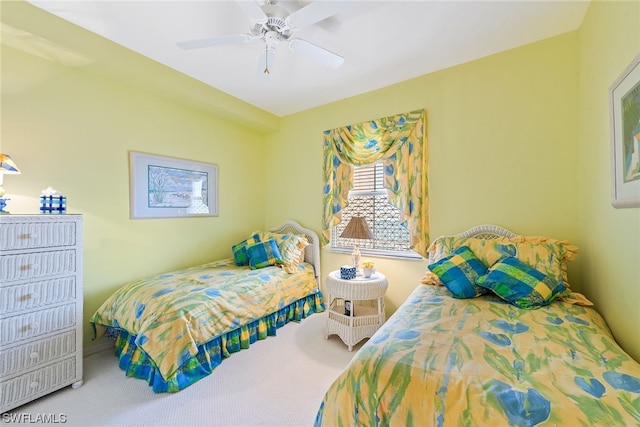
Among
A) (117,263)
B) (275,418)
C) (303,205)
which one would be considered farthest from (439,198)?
(117,263)

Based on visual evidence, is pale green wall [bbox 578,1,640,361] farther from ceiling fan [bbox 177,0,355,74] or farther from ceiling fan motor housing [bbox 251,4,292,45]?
ceiling fan motor housing [bbox 251,4,292,45]

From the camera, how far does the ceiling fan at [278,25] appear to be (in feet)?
4.86

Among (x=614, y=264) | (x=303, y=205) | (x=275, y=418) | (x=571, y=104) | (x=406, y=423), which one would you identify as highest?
(x=571, y=104)

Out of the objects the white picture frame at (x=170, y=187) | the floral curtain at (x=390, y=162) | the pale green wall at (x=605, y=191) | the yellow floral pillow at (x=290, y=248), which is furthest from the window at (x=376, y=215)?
the white picture frame at (x=170, y=187)

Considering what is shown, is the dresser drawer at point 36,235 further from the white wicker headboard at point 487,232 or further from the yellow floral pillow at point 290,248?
the white wicker headboard at point 487,232

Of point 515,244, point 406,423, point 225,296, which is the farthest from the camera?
point 225,296

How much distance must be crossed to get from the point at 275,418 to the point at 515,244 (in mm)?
2094

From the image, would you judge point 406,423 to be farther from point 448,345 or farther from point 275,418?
point 275,418

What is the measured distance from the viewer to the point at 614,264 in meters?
1.44

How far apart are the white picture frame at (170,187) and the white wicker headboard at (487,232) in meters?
2.90

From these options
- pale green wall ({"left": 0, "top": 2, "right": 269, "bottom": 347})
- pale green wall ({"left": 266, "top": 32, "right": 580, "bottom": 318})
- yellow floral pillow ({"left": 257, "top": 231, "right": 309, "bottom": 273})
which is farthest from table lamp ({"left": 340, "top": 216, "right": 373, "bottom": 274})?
pale green wall ({"left": 0, "top": 2, "right": 269, "bottom": 347})

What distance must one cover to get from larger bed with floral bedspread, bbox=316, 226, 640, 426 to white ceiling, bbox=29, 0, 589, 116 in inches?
71.7

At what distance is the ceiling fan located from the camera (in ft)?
4.86

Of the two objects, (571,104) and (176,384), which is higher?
(571,104)
